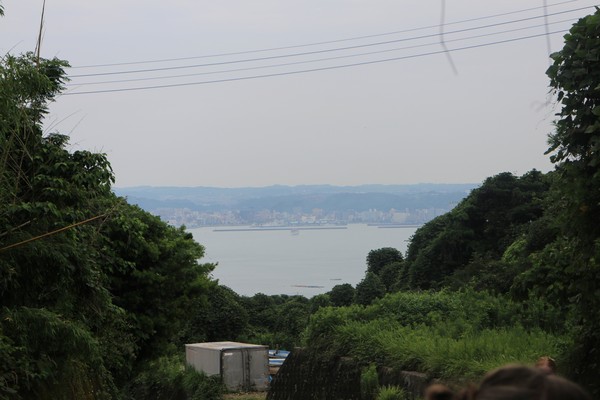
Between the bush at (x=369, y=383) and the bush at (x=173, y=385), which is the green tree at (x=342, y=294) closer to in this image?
the bush at (x=173, y=385)

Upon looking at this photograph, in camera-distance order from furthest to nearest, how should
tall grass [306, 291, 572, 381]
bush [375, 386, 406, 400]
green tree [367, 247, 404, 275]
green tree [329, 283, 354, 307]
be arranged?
green tree [367, 247, 404, 275], green tree [329, 283, 354, 307], bush [375, 386, 406, 400], tall grass [306, 291, 572, 381]

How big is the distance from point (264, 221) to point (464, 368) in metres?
84.0

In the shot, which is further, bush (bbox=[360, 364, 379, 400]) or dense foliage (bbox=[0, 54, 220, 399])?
bush (bbox=[360, 364, 379, 400])

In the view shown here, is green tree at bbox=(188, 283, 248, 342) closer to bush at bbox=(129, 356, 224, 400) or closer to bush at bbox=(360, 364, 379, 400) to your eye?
bush at bbox=(129, 356, 224, 400)

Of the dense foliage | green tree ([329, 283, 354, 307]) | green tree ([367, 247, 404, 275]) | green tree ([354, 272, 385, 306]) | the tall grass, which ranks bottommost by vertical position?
green tree ([329, 283, 354, 307])

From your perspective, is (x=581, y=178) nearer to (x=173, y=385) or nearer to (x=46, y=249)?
(x=46, y=249)

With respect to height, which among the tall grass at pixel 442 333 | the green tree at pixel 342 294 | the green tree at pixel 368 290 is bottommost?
the green tree at pixel 342 294

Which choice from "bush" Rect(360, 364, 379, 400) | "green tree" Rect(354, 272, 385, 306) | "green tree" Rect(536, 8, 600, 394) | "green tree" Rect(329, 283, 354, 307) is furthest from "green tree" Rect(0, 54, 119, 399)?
"green tree" Rect(329, 283, 354, 307)

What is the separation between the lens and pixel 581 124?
8461 mm

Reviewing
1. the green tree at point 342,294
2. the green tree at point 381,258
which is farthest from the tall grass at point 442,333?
the green tree at point 381,258

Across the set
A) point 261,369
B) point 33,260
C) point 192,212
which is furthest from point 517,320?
point 192,212

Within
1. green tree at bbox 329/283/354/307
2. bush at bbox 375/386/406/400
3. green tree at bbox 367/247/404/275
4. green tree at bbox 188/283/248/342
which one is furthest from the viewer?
green tree at bbox 367/247/404/275

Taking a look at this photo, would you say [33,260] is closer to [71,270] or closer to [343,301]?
[71,270]

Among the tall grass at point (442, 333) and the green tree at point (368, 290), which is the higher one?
the tall grass at point (442, 333)
